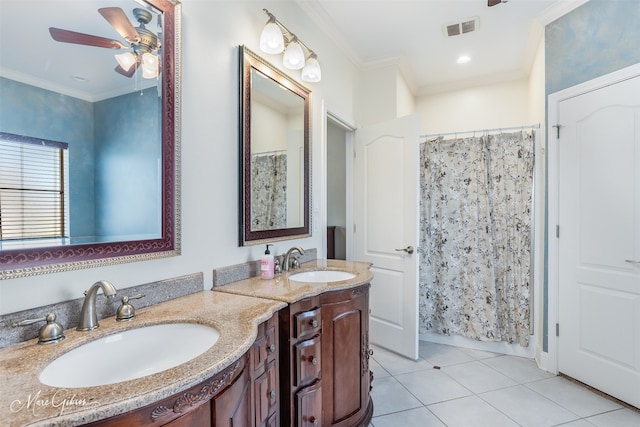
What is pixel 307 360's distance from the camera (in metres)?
1.44

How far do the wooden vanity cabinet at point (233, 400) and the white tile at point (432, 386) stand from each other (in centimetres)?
129

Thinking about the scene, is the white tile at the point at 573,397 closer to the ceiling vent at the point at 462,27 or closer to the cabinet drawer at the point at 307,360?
the cabinet drawer at the point at 307,360

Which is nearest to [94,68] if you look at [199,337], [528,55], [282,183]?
[199,337]

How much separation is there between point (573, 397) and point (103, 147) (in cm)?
303

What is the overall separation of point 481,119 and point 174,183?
3.58 meters

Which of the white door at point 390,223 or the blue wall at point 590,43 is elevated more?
the blue wall at point 590,43

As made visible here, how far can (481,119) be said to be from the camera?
12.2 feet

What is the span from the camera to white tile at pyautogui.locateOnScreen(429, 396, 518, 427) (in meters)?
1.87

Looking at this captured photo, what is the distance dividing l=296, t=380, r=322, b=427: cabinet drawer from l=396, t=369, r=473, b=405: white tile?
954 millimetres

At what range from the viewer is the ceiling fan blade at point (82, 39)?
1.00m

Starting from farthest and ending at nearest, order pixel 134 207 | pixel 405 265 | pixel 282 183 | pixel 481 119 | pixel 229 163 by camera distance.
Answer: pixel 481 119
pixel 405 265
pixel 282 183
pixel 229 163
pixel 134 207

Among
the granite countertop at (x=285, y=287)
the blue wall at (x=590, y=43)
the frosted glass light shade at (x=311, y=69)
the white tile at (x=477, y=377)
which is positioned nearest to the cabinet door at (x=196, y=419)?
the granite countertop at (x=285, y=287)

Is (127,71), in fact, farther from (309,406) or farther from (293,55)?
(309,406)

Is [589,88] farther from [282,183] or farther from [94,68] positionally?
[94,68]
